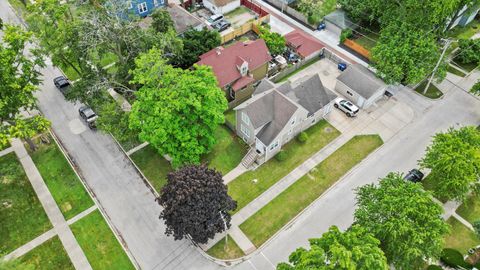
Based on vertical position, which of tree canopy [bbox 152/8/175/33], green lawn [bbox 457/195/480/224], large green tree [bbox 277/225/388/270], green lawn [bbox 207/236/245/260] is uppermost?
tree canopy [bbox 152/8/175/33]

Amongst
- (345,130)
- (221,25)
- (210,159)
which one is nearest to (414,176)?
(345,130)

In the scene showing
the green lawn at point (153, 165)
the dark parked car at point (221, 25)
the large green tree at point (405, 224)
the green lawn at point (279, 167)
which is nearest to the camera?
the large green tree at point (405, 224)

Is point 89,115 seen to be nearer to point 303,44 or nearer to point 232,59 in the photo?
point 232,59

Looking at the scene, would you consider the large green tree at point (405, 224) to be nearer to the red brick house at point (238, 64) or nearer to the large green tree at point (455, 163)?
the large green tree at point (455, 163)

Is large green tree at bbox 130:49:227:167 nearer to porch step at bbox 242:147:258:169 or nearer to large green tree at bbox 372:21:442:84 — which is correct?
porch step at bbox 242:147:258:169

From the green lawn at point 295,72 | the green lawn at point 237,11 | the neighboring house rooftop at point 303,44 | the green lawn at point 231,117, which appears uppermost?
the neighboring house rooftop at point 303,44

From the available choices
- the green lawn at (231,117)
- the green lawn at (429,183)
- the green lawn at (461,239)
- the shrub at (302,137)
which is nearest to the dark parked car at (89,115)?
the green lawn at (231,117)

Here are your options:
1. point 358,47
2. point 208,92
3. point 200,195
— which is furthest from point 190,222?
point 358,47

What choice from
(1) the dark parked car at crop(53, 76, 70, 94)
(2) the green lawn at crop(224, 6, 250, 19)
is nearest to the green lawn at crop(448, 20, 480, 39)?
(2) the green lawn at crop(224, 6, 250, 19)
